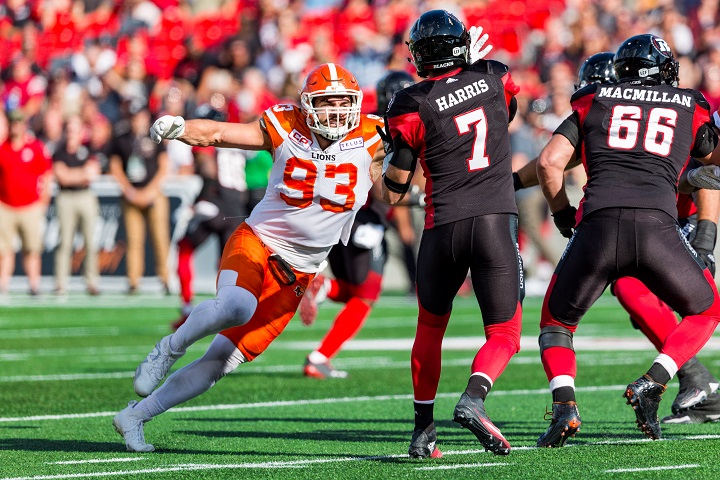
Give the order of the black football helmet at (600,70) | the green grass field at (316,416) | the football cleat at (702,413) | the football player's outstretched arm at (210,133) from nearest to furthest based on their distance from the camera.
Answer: the green grass field at (316,416) → the football player's outstretched arm at (210,133) → the football cleat at (702,413) → the black football helmet at (600,70)

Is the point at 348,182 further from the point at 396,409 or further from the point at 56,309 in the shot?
the point at 56,309

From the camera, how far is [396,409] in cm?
760

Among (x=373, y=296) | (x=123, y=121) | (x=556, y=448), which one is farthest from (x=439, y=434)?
(x=123, y=121)

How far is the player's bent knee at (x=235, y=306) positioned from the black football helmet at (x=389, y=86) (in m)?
3.45

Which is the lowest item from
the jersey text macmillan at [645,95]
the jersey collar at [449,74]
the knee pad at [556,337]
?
the knee pad at [556,337]

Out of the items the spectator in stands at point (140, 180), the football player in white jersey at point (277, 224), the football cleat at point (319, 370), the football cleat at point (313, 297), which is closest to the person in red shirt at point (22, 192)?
the spectator in stands at point (140, 180)

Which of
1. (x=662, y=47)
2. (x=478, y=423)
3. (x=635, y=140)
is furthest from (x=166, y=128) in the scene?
(x=662, y=47)

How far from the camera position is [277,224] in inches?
247

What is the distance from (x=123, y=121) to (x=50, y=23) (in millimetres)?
7770

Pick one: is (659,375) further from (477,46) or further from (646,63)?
(477,46)

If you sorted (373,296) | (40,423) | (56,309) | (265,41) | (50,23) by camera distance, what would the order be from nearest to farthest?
1. (40,423)
2. (373,296)
3. (56,309)
4. (265,41)
5. (50,23)

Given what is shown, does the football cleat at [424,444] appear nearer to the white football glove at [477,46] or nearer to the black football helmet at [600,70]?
the white football glove at [477,46]

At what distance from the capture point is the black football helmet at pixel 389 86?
9.11 m

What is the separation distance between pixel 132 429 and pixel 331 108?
177 centimetres
